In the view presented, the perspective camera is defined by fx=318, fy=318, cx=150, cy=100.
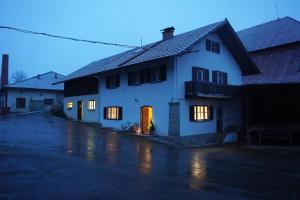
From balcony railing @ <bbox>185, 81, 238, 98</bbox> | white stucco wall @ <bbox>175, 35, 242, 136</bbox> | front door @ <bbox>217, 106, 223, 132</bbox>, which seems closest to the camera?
balcony railing @ <bbox>185, 81, 238, 98</bbox>

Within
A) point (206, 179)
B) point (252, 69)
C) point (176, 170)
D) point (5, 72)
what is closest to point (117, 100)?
point (252, 69)

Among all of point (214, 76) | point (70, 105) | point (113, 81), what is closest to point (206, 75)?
point (214, 76)

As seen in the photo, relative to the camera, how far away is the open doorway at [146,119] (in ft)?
78.5

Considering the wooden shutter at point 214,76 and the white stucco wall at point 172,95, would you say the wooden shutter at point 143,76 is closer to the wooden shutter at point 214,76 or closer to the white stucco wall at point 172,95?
the white stucco wall at point 172,95

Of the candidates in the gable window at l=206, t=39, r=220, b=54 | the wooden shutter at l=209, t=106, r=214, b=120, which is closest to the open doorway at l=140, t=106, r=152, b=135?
the wooden shutter at l=209, t=106, r=214, b=120

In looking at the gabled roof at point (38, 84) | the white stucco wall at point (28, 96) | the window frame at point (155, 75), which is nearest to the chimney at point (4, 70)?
the gabled roof at point (38, 84)

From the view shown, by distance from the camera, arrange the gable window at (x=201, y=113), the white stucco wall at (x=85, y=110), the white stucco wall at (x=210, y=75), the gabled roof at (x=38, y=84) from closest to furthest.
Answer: the white stucco wall at (x=210, y=75), the gable window at (x=201, y=113), the white stucco wall at (x=85, y=110), the gabled roof at (x=38, y=84)

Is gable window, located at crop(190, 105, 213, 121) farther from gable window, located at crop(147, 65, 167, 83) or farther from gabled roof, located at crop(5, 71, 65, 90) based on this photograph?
gabled roof, located at crop(5, 71, 65, 90)

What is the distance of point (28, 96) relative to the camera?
144ft

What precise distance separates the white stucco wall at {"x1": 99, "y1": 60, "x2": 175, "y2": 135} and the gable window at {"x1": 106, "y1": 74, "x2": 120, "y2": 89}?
355 millimetres

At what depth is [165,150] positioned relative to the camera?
17578mm

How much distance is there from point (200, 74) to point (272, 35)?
15420 mm

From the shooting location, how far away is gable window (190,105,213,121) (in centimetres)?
2255

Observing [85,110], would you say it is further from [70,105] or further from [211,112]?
[211,112]
